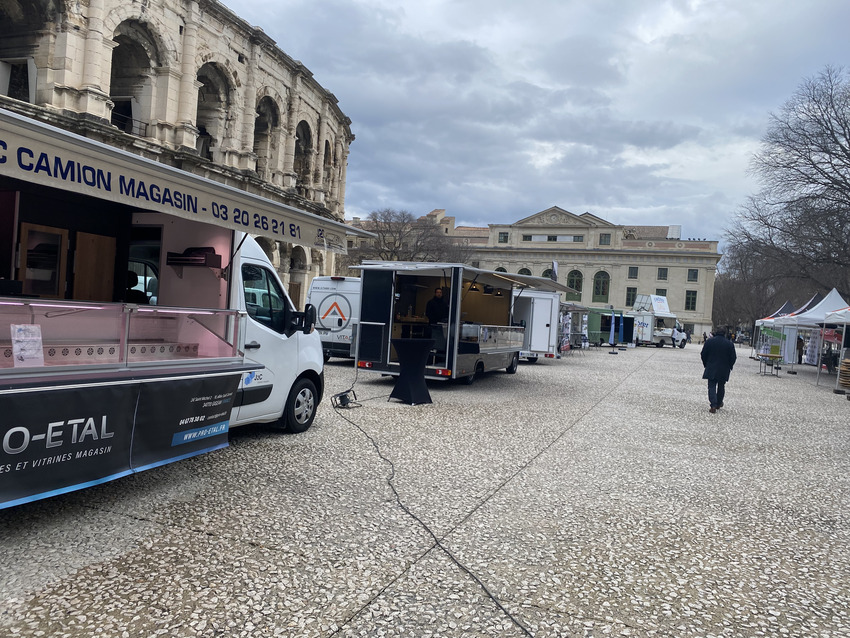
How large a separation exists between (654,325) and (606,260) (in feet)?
113

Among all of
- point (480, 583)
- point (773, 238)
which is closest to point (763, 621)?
point (480, 583)

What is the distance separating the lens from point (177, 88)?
26.2 m

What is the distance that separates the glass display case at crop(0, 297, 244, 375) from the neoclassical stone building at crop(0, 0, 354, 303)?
16.8 meters

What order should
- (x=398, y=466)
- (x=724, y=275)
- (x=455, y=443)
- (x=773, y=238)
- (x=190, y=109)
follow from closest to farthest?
(x=398, y=466) → (x=455, y=443) → (x=190, y=109) → (x=773, y=238) → (x=724, y=275)

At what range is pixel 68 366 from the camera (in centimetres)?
431

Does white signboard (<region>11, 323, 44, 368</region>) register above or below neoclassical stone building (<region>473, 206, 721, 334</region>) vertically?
below

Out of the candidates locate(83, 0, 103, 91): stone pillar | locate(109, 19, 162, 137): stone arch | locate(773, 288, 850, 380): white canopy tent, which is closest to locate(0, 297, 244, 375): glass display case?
locate(83, 0, 103, 91): stone pillar

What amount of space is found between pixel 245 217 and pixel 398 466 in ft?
9.71

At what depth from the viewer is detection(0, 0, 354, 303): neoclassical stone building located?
2131 centimetres

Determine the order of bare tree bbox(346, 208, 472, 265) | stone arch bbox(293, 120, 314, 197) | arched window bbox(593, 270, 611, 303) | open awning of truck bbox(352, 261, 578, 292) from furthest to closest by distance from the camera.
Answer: arched window bbox(593, 270, 611, 303), bare tree bbox(346, 208, 472, 265), stone arch bbox(293, 120, 314, 197), open awning of truck bbox(352, 261, 578, 292)

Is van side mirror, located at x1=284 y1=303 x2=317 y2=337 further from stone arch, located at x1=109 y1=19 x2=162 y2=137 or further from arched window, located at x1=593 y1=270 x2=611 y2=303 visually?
arched window, located at x1=593 y1=270 x2=611 y2=303

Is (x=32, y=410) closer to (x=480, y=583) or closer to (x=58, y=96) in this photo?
(x=480, y=583)

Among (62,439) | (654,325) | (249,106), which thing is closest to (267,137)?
(249,106)

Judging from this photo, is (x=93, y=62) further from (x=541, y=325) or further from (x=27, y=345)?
(x=27, y=345)
